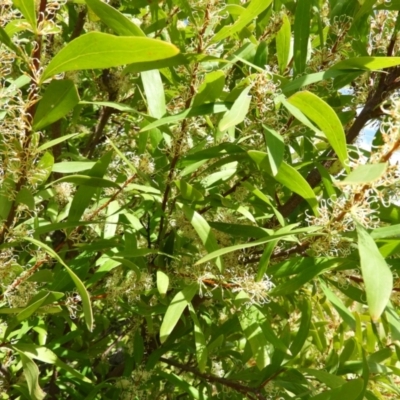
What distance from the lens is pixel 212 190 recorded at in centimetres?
113

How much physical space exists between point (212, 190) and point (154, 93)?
26 cm

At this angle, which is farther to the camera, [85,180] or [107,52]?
[85,180]

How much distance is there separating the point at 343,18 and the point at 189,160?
0.48 m

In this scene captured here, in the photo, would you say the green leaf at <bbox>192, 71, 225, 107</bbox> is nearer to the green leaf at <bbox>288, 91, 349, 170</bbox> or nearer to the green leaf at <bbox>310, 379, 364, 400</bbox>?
the green leaf at <bbox>288, 91, 349, 170</bbox>

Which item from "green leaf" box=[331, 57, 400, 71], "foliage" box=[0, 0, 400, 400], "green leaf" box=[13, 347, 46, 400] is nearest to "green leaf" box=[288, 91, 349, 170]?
"foliage" box=[0, 0, 400, 400]

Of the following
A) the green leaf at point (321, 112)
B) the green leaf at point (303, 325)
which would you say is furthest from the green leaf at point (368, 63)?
the green leaf at point (303, 325)

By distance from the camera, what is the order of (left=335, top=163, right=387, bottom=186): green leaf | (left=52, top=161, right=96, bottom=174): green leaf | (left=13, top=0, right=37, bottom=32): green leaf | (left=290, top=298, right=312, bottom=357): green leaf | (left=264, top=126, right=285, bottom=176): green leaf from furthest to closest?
(left=290, top=298, right=312, bottom=357): green leaf
(left=52, top=161, right=96, bottom=174): green leaf
(left=264, top=126, right=285, bottom=176): green leaf
(left=13, top=0, right=37, bottom=32): green leaf
(left=335, top=163, right=387, bottom=186): green leaf

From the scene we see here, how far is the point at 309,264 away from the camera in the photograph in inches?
35.8

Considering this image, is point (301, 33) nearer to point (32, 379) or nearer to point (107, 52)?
point (107, 52)

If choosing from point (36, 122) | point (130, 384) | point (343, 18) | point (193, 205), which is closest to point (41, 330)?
point (130, 384)

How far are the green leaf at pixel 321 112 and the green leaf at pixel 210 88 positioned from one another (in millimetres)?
162

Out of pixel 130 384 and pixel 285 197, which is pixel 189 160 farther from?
pixel 130 384

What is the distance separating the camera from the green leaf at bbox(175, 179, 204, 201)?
963mm

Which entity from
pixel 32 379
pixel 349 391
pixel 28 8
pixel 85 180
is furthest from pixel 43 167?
pixel 349 391
